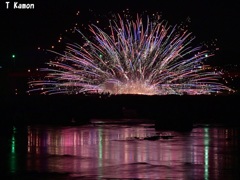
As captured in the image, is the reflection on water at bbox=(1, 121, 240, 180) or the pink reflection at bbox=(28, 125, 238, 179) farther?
the pink reflection at bbox=(28, 125, 238, 179)

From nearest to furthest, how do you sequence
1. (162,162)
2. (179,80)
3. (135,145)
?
1. (162,162)
2. (135,145)
3. (179,80)

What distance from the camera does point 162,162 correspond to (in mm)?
18281

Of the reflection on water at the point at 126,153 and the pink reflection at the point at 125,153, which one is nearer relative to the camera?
the reflection on water at the point at 126,153

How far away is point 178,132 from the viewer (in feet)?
96.8

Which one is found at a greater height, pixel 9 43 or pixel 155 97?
pixel 9 43

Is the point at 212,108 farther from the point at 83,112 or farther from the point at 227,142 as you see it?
the point at 227,142

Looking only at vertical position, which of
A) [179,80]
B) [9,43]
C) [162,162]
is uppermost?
[9,43]

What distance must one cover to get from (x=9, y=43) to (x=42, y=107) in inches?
1263

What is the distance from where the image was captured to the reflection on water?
1650 cm

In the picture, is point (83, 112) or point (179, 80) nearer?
point (83, 112)

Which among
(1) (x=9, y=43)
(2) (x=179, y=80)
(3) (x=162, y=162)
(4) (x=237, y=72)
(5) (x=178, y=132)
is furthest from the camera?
(4) (x=237, y=72)

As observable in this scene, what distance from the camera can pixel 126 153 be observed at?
808 inches

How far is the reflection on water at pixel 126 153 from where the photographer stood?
1650cm

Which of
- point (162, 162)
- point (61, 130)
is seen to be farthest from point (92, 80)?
point (162, 162)
